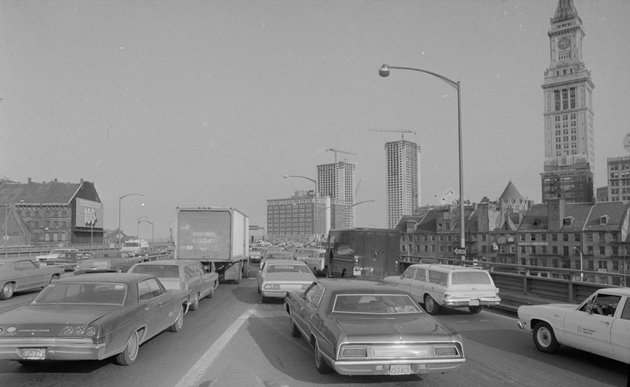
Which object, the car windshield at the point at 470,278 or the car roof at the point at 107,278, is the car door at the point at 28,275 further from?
the car windshield at the point at 470,278

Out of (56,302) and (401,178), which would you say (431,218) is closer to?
(401,178)

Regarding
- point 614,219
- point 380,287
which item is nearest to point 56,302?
point 380,287

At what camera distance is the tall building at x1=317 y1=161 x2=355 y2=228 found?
11175 cm

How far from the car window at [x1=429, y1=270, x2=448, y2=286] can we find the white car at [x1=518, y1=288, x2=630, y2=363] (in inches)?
154

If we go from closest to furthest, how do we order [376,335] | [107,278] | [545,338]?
1. [376,335]
2. [107,278]
3. [545,338]

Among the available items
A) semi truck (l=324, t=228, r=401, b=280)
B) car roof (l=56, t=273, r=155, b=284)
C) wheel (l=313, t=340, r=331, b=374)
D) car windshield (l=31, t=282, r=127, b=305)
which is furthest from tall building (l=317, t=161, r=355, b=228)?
wheel (l=313, t=340, r=331, b=374)

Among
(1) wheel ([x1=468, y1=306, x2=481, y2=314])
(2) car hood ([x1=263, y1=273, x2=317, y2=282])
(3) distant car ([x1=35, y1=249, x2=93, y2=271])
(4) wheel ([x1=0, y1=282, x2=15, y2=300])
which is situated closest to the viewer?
(1) wheel ([x1=468, y1=306, x2=481, y2=314])

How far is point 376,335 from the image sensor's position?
645cm

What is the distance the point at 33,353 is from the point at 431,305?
10.1 meters

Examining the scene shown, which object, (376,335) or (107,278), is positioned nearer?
(376,335)

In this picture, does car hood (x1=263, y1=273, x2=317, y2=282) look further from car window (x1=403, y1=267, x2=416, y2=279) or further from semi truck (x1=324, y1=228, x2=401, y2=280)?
semi truck (x1=324, y1=228, x2=401, y2=280)

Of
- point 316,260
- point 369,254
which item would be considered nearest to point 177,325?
point 369,254

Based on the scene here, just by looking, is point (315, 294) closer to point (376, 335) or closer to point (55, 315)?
point (376, 335)

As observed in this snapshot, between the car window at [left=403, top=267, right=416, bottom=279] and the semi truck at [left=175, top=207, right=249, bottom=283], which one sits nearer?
the car window at [left=403, top=267, right=416, bottom=279]
